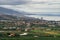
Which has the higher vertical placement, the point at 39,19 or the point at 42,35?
the point at 39,19

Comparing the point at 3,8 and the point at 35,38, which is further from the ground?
the point at 3,8

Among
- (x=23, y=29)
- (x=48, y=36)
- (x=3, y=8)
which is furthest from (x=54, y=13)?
(x=3, y=8)

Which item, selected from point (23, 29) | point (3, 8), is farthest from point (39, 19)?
point (3, 8)

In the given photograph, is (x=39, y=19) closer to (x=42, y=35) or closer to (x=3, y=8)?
(x=42, y=35)

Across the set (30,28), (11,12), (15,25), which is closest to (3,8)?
(11,12)

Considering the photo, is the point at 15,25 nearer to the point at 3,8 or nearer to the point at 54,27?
the point at 3,8

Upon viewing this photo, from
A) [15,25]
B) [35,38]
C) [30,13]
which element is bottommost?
[35,38]

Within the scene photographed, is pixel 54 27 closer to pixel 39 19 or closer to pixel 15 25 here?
pixel 39 19
